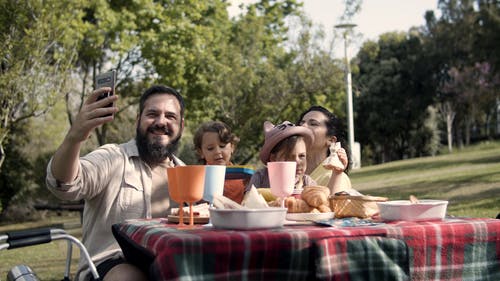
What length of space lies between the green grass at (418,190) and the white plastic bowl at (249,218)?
708 cm

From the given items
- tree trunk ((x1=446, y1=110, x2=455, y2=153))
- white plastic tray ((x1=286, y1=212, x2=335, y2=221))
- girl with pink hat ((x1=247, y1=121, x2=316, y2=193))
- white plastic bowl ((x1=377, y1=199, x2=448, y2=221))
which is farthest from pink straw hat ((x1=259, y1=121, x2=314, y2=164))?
tree trunk ((x1=446, y1=110, x2=455, y2=153))

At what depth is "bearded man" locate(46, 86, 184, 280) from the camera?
9.69 feet

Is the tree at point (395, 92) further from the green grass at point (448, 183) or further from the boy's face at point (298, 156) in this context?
the boy's face at point (298, 156)

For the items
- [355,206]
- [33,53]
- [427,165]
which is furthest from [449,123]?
[355,206]

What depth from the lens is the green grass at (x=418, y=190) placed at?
1074 cm

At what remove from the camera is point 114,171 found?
3.46 meters

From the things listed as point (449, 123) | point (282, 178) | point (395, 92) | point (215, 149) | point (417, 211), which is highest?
point (395, 92)

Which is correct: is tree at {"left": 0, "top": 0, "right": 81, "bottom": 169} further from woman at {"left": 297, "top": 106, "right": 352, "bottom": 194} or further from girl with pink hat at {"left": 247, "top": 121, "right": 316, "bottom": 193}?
girl with pink hat at {"left": 247, "top": 121, "right": 316, "bottom": 193}

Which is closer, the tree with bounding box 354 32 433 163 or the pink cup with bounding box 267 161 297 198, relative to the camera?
the pink cup with bounding box 267 161 297 198

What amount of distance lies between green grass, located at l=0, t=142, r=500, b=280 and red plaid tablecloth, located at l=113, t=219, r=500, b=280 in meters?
7.22

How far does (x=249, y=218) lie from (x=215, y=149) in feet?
9.46

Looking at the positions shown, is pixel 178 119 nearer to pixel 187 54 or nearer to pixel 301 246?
pixel 301 246

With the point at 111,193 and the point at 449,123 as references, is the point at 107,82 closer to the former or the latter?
the point at 111,193

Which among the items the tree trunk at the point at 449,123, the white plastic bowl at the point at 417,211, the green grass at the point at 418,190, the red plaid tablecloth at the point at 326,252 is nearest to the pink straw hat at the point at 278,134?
the white plastic bowl at the point at 417,211
